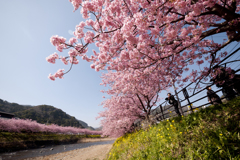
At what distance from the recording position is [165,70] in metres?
7.20

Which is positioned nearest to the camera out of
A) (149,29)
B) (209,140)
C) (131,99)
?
(209,140)

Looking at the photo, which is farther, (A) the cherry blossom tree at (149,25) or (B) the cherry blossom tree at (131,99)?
(B) the cherry blossom tree at (131,99)

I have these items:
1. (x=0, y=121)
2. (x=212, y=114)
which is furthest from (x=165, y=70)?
(x=0, y=121)

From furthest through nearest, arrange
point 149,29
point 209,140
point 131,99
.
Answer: point 131,99
point 149,29
point 209,140

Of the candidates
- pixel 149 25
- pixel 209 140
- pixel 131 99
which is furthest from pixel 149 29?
pixel 131 99

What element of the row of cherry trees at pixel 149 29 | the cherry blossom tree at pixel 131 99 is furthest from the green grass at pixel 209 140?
the cherry blossom tree at pixel 131 99

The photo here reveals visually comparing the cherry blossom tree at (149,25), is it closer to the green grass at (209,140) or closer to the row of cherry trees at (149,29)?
the row of cherry trees at (149,29)

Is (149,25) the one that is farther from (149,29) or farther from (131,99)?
(131,99)

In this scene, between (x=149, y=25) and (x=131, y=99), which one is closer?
(x=149, y=25)

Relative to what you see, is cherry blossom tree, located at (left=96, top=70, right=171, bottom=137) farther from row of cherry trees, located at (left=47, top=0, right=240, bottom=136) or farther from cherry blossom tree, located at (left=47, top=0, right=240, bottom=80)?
cherry blossom tree, located at (left=47, top=0, right=240, bottom=80)

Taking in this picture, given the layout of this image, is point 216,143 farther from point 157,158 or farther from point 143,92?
point 143,92

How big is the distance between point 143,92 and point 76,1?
7.76 meters

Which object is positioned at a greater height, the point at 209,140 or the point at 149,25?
the point at 149,25

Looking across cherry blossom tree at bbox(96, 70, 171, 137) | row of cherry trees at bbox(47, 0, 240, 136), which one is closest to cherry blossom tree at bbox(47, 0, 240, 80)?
row of cherry trees at bbox(47, 0, 240, 136)
